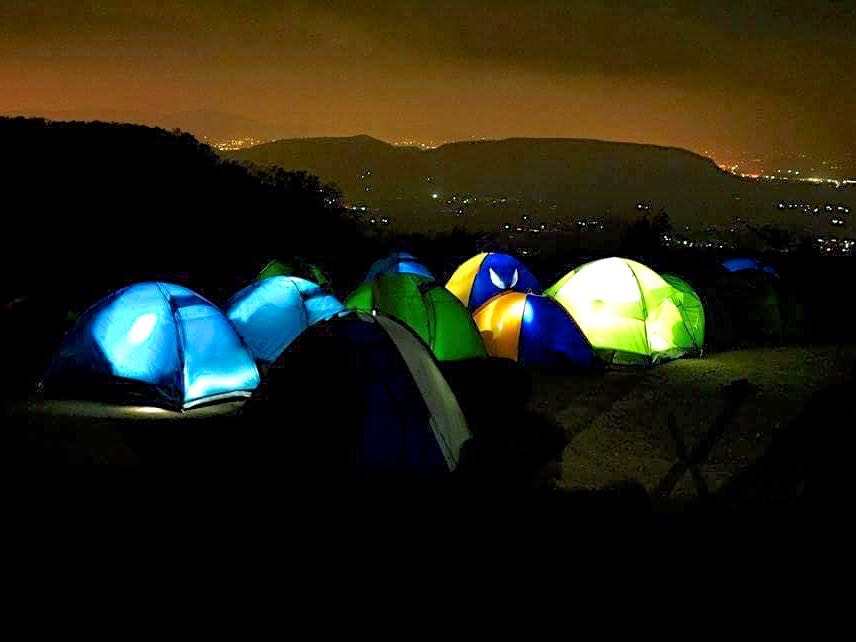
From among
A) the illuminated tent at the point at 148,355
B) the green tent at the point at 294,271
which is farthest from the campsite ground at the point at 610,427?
the green tent at the point at 294,271

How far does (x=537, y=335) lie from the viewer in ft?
40.2

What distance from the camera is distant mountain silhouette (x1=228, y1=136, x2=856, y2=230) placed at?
4738 cm

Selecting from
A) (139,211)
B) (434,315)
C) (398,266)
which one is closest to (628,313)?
(434,315)

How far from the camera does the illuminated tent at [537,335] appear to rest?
12.2m

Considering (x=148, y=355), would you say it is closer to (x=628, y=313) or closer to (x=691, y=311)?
(x=628, y=313)

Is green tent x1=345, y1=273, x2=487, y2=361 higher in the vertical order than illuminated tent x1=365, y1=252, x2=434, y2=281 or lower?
lower

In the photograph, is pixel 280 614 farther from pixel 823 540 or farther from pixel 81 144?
pixel 81 144

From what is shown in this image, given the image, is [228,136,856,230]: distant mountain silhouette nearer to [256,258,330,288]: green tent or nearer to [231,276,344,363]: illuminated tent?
[256,258,330,288]: green tent

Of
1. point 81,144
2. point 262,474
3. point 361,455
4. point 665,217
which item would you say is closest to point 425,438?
point 361,455

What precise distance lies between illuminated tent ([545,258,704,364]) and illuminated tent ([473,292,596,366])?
0.85 meters

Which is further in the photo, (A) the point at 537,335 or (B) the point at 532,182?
(B) the point at 532,182

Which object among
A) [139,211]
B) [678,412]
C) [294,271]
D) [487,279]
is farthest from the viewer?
[139,211]

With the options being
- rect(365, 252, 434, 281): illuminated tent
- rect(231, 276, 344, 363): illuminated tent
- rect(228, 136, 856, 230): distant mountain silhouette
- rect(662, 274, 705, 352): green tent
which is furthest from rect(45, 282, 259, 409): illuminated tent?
rect(228, 136, 856, 230): distant mountain silhouette

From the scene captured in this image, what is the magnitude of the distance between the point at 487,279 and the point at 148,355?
27.1 ft
